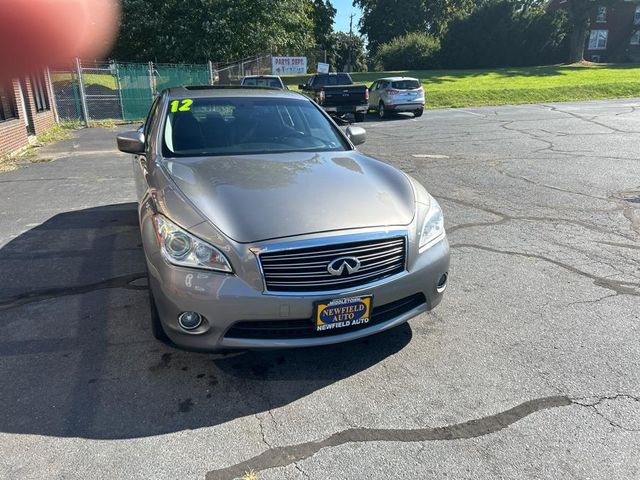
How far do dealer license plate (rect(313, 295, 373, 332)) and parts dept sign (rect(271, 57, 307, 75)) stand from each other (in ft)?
90.9

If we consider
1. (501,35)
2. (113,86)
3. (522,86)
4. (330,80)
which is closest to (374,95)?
(330,80)

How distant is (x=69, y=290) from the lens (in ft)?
13.9

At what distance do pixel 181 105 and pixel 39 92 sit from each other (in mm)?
13858

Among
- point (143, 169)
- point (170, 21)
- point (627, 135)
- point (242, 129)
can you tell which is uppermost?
point (170, 21)

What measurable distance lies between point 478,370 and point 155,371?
80.7 inches

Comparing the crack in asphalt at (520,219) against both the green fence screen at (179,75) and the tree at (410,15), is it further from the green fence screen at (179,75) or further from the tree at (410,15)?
the tree at (410,15)

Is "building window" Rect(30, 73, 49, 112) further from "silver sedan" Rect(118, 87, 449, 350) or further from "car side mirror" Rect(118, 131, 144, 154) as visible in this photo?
"silver sedan" Rect(118, 87, 449, 350)

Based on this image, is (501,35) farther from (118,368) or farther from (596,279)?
(118,368)

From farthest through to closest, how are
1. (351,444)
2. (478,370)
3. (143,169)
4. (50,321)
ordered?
(143,169) < (50,321) < (478,370) < (351,444)

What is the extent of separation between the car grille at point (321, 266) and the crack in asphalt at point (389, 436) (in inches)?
31.6

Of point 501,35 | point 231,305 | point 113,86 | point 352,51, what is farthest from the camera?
point 352,51

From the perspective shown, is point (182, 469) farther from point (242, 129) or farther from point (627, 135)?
point (627, 135)

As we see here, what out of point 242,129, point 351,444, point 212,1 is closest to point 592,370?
point 351,444

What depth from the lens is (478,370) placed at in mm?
3080
